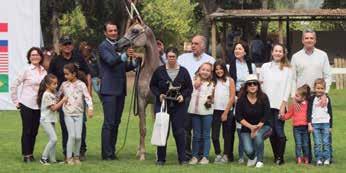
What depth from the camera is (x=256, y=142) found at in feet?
37.8

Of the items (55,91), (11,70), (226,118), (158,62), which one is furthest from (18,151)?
(11,70)

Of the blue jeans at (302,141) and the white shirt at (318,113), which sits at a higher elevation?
the white shirt at (318,113)

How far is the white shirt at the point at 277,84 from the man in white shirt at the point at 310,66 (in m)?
0.13

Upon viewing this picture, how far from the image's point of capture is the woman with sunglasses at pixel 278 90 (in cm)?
1173

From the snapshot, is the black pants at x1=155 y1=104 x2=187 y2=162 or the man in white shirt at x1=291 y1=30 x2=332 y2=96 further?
the man in white shirt at x1=291 y1=30 x2=332 y2=96

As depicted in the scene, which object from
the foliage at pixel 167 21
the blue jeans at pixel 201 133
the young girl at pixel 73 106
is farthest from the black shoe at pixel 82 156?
the foliage at pixel 167 21

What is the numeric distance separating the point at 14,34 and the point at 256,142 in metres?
12.1

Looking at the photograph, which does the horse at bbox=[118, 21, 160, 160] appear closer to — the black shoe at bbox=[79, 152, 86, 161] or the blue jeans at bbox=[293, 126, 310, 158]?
the black shoe at bbox=[79, 152, 86, 161]

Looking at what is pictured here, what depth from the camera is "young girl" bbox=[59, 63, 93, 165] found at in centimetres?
1163

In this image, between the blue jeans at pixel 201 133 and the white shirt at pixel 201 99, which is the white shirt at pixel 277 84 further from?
the blue jeans at pixel 201 133

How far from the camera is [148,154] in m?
13.0

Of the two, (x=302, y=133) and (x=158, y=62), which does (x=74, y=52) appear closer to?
(x=158, y=62)

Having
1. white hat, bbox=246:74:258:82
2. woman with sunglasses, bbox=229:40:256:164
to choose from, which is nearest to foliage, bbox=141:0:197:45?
woman with sunglasses, bbox=229:40:256:164

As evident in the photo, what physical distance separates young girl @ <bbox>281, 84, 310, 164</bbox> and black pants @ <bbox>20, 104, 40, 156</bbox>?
12.2ft
